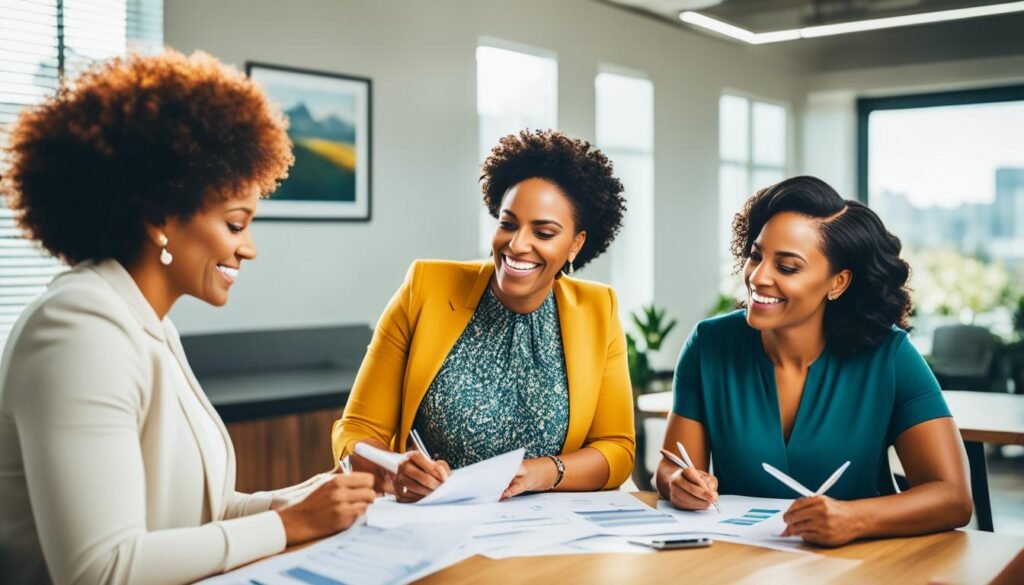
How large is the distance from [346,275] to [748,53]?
4.90m

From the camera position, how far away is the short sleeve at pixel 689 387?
212 cm

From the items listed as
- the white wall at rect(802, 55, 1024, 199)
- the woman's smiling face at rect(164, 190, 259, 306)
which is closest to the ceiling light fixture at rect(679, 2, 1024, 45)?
the woman's smiling face at rect(164, 190, 259, 306)

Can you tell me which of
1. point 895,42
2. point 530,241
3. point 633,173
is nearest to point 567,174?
point 530,241

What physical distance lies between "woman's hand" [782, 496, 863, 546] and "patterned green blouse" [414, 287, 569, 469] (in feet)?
2.20

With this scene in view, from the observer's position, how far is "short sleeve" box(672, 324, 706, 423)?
2.12 meters

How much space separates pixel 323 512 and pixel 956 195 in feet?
25.6

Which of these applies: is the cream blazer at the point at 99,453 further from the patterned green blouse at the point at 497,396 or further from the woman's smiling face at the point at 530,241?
the woman's smiling face at the point at 530,241

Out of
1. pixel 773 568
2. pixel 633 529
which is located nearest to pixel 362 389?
pixel 633 529

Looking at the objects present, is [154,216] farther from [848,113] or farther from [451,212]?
[848,113]

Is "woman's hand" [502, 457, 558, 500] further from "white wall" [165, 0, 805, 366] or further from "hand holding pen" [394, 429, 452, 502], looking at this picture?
"white wall" [165, 0, 805, 366]

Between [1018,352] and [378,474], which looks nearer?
[378,474]

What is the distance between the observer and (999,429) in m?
3.01

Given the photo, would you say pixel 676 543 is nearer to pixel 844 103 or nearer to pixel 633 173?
pixel 633 173

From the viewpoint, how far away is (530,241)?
2164mm
